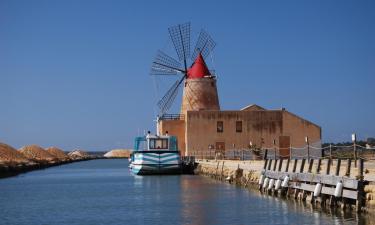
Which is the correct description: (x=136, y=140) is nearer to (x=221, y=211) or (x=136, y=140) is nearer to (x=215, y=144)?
(x=215, y=144)

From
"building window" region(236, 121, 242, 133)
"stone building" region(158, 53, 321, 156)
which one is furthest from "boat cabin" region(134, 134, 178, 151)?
"building window" region(236, 121, 242, 133)

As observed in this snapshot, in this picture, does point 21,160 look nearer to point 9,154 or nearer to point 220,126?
point 9,154

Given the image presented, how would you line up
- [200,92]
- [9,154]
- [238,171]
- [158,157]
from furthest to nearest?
[9,154], [200,92], [158,157], [238,171]

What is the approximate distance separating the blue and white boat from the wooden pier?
1156 cm

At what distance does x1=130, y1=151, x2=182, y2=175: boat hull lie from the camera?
32625mm

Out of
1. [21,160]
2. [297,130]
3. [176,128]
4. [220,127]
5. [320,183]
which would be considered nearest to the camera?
[320,183]

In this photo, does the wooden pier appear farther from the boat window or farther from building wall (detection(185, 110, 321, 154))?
building wall (detection(185, 110, 321, 154))

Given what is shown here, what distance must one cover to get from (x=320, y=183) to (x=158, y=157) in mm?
17679

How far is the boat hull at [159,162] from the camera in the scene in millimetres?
32625

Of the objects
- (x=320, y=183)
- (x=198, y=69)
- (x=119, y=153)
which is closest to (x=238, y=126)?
(x=198, y=69)

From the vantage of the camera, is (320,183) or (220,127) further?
(220,127)

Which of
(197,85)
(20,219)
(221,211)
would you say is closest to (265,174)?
(221,211)

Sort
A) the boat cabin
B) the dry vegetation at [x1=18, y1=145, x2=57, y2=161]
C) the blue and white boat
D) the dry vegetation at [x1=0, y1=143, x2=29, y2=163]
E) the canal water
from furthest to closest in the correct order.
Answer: the dry vegetation at [x1=18, y1=145, x2=57, y2=161] < the dry vegetation at [x1=0, y1=143, x2=29, y2=163] < the boat cabin < the blue and white boat < the canal water

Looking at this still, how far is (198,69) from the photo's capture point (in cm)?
4438
